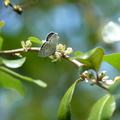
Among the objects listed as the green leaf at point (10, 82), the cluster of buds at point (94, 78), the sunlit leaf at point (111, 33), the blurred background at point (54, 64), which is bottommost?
the cluster of buds at point (94, 78)

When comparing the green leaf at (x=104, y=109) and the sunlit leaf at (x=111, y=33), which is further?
the sunlit leaf at (x=111, y=33)

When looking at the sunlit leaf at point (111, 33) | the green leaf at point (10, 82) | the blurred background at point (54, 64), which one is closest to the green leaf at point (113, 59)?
the sunlit leaf at point (111, 33)

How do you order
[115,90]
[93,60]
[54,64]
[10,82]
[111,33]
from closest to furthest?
[115,90]
[93,60]
[111,33]
[10,82]
[54,64]

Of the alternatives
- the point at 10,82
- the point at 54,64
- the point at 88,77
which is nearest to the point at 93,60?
the point at 88,77

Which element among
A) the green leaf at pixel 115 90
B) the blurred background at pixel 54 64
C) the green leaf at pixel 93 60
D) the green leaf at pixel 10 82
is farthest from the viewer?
the blurred background at pixel 54 64

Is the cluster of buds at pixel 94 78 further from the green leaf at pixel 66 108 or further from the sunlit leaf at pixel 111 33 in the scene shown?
the sunlit leaf at pixel 111 33

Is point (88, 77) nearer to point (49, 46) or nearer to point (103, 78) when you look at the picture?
point (103, 78)

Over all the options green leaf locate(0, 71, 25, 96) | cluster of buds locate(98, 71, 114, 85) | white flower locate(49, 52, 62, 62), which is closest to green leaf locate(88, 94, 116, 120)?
cluster of buds locate(98, 71, 114, 85)
